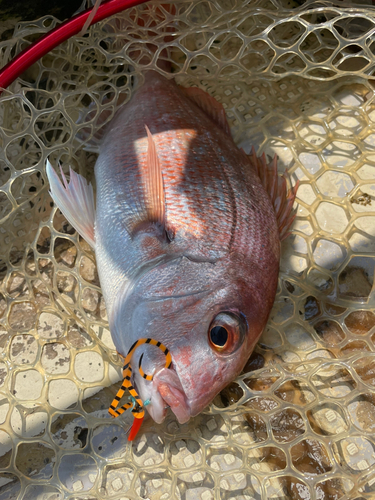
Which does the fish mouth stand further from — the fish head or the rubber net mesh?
the rubber net mesh

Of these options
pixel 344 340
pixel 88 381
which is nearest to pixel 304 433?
pixel 344 340

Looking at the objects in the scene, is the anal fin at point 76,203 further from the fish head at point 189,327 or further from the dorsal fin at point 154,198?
the fish head at point 189,327

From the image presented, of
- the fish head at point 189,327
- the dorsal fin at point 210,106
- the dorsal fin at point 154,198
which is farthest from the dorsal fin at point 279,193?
the dorsal fin at point 154,198

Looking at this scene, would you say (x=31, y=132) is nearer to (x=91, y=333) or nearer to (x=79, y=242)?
(x=79, y=242)

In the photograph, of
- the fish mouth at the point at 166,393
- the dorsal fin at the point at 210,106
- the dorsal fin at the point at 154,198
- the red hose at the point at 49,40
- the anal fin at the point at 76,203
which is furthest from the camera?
the dorsal fin at the point at 210,106

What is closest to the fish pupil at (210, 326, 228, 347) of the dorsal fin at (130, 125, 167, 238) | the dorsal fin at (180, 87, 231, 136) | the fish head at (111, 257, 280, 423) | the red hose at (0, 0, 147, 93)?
the fish head at (111, 257, 280, 423)

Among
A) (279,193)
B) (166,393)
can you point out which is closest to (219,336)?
(166,393)

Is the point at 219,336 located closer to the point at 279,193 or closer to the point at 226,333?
the point at 226,333
